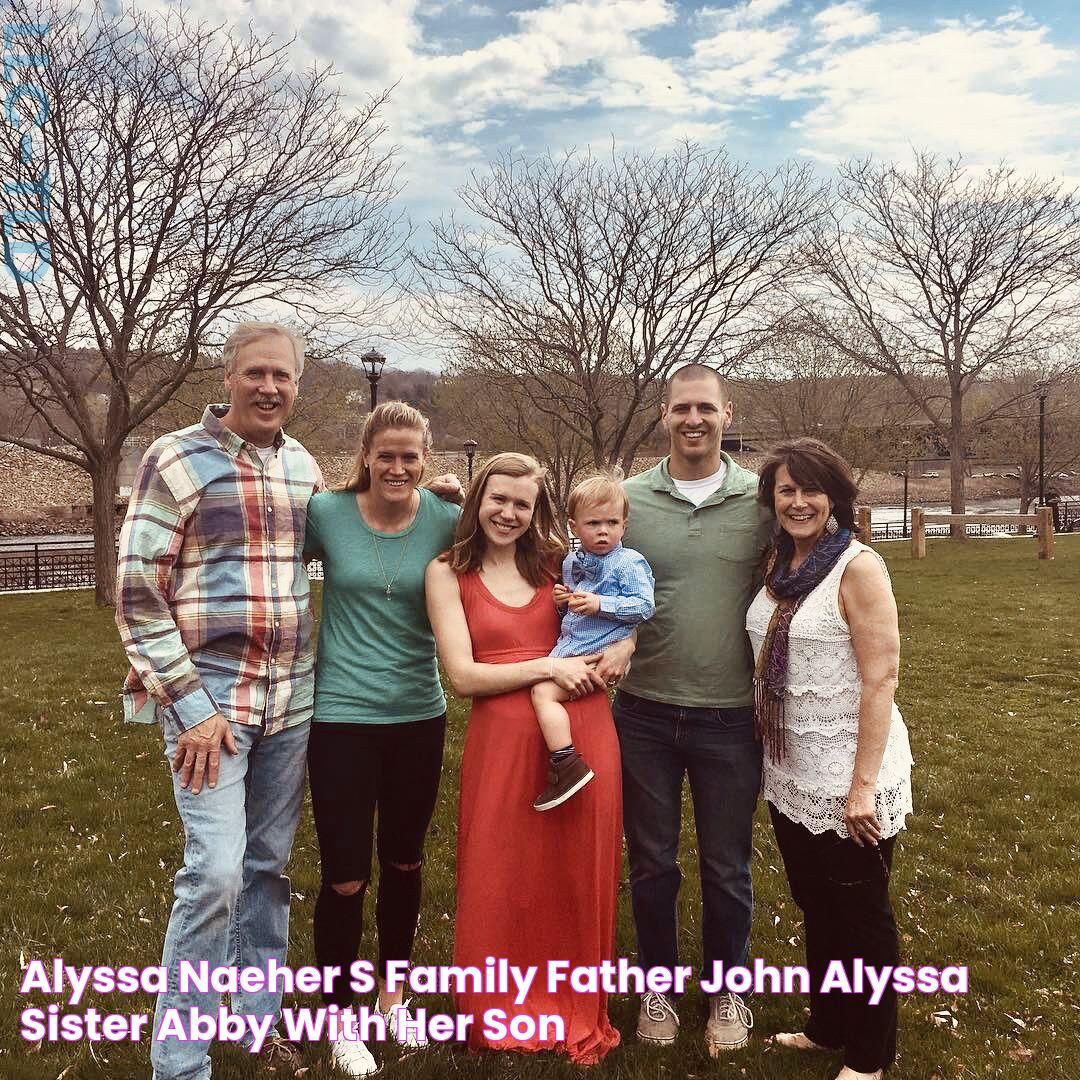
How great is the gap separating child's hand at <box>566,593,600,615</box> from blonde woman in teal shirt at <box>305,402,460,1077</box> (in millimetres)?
609

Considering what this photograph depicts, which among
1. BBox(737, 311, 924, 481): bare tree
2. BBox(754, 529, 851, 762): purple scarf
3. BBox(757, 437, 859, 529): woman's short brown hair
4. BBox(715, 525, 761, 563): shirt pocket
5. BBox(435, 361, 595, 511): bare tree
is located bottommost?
BBox(754, 529, 851, 762): purple scarf

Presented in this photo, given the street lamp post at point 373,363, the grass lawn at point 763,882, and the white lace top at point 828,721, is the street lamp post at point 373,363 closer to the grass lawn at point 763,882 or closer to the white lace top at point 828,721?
the grass lawn at point 763,882

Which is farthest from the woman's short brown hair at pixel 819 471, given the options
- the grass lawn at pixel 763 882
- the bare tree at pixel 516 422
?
the bare tree at pixel 516 422

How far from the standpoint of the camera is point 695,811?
3539 mm

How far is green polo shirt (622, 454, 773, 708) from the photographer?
136 inches

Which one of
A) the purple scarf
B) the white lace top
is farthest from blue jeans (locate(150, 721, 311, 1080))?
the white lace top

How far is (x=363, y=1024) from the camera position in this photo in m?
3.42

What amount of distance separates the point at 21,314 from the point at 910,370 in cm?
2719

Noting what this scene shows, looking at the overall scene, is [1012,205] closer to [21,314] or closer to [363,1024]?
[21,314]

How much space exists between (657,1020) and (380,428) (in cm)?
274

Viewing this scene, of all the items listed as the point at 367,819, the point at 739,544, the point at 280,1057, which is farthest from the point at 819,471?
the point at 280,1057

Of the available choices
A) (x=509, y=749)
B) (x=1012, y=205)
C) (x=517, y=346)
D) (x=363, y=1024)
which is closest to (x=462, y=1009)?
(x=363, y=1024)

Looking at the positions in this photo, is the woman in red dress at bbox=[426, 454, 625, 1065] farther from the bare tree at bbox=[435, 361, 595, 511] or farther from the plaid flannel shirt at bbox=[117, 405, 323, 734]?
the bare tree at bbox=[435, 361, 595, 511]

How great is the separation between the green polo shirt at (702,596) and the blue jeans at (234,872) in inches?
58.6
